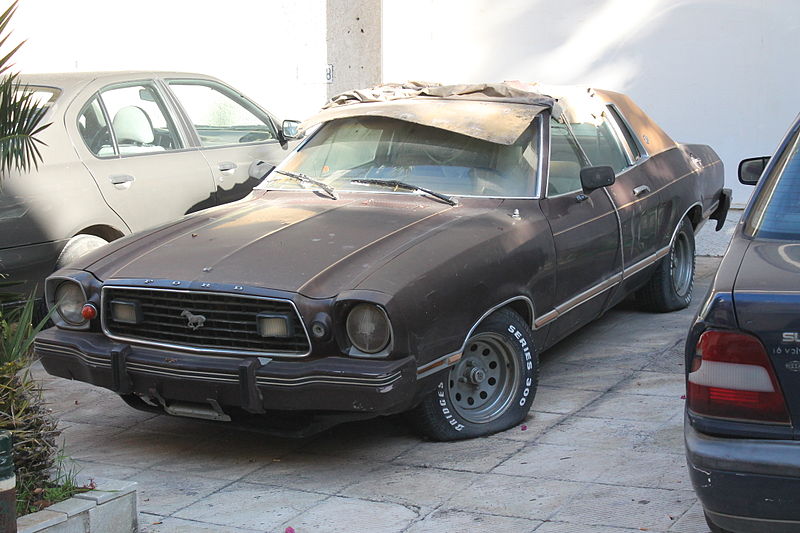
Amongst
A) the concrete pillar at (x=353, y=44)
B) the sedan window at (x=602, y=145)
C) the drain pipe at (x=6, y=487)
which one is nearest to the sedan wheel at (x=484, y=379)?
the sedan window at (x=602, y=145)

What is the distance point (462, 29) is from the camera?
423 inches

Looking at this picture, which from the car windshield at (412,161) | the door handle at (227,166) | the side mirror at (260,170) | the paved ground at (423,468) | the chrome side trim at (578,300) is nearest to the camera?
the paved ground at (423,468)

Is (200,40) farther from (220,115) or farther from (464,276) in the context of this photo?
(464,276)

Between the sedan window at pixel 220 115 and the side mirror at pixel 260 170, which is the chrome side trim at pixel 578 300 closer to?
the side mirror at pixel 260 170

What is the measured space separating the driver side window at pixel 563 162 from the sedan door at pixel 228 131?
2.29m

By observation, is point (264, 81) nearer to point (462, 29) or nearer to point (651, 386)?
point (462, 29)

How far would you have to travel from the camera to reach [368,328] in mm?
4559

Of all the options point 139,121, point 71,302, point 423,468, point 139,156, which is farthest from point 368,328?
point 139,121

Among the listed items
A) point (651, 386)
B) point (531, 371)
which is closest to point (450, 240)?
point (531, 371)

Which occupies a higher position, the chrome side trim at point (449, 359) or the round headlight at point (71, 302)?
the round headlight at point (71, 302)

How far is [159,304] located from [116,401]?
146 centimetres

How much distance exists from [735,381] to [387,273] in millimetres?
1863

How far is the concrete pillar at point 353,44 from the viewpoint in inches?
452

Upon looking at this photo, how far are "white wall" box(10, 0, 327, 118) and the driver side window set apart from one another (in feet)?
18.4
